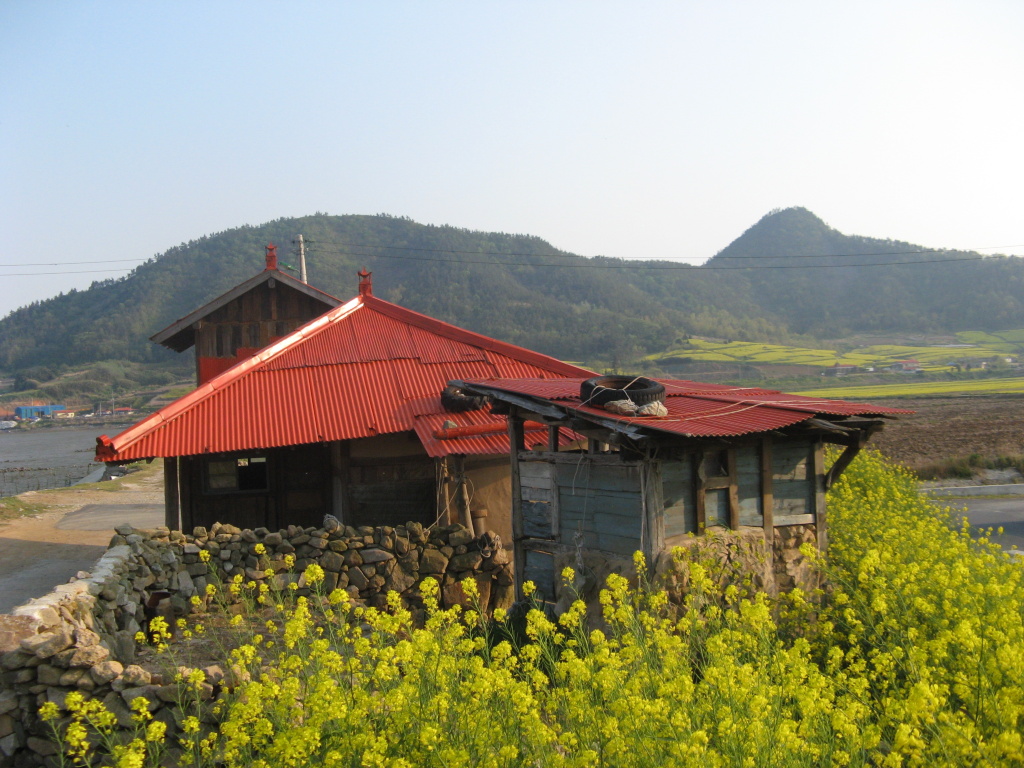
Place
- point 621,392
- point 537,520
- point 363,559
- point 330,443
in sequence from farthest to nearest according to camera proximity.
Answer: point 330,443
point 363,559
point 537,520
point 621,392

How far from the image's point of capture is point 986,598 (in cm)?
628

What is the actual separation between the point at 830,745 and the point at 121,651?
6.40m

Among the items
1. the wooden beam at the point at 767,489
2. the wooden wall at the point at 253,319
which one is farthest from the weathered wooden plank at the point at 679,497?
the wooden wall at the point at 253,319

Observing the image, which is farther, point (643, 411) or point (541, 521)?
point (541, 521)

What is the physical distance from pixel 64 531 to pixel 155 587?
8.72 metres

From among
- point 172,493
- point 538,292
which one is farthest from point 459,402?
point 538,292

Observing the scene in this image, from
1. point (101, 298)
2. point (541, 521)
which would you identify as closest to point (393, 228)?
point (101, 298)

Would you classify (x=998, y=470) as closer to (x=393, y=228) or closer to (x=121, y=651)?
(x=121, y=651)

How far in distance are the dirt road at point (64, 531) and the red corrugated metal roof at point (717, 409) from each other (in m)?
6.82

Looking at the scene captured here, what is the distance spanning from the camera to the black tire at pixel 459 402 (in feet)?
39.5

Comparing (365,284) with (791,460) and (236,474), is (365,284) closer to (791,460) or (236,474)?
(236,474)

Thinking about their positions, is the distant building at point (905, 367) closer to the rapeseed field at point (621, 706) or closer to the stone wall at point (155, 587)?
the stone wall at point (155, 587)

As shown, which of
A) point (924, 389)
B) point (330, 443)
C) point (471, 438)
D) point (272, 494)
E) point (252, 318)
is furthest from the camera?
point (924, 389)

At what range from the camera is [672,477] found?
7.84 metres
